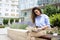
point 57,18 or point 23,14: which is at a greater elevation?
point 57,18

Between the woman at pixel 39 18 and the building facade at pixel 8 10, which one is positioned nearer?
the woman at pixel 39 18

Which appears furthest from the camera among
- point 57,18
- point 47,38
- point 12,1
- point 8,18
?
point 12,1

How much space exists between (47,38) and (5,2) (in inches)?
2651

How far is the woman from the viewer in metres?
6.91

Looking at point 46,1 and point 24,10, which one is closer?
point 46,1

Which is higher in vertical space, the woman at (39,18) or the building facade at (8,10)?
the woman at (39,18)

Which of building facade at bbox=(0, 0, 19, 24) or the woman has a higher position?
the woman

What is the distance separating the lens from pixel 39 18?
7078mm

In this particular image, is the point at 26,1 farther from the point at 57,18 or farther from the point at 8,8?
the point at 57,18

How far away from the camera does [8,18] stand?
71.2m

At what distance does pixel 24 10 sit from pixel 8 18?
1474 centimetres

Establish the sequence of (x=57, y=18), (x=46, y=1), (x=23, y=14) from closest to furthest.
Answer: (x=57, y=18) → (x=46, y=1) → (x=23, y=14)

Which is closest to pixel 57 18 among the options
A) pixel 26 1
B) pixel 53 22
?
pixel 53 22

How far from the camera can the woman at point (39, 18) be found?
272 inches
